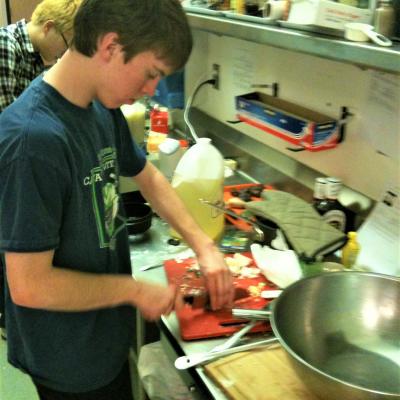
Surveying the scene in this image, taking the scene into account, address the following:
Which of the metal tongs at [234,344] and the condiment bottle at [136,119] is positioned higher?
the condiment bottle at [136,119]

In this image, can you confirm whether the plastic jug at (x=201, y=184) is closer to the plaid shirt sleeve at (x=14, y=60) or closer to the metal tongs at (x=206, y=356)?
the metal tongs at (x=206, y=356)

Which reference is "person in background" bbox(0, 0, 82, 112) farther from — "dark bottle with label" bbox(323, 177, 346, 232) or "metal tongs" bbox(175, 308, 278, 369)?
"metal tongs" bbox(175, 308, 278, 369)

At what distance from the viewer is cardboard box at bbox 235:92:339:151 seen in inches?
56.4

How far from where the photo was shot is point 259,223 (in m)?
1.43

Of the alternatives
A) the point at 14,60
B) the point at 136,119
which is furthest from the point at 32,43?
the point at 136,119

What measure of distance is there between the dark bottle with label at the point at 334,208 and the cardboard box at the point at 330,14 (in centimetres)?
47

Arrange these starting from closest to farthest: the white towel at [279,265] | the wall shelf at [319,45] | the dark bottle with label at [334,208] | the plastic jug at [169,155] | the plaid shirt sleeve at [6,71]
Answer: the wall shelf at [319,45] < the white towel at [279,265] < the dark bottle with label at [334,208] < the plastic jug at [169,155] < the plaid shirt sleeve at [6,71]

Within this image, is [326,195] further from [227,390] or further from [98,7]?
[98,7]

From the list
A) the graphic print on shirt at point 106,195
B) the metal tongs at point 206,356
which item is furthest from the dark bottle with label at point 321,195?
the graphic print on shirt at point 106,195

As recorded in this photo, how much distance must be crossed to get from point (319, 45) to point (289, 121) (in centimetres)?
44

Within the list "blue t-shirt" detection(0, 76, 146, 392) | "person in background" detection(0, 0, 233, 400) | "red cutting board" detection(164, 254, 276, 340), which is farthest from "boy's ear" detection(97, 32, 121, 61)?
"red cutting board" detection(164, 254, 276, 340)

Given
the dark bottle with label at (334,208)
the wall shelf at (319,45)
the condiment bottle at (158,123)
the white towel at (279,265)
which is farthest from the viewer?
the condiment bottle at (158,123)

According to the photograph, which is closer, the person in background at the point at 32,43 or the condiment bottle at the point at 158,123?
the person in background at the point at 32,43

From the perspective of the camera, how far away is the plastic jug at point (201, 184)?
1451 mm
